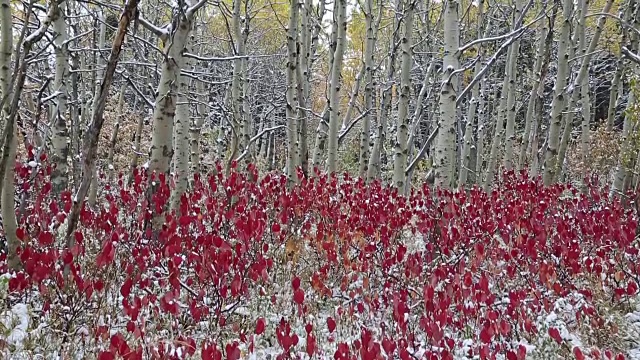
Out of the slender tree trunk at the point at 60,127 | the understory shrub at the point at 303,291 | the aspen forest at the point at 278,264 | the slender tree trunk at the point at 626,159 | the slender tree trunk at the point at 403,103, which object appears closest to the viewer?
the understory shrub at the point at 303,291

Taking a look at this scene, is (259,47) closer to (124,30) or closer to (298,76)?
(298,76)

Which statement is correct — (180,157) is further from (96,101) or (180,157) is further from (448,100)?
(448,100)

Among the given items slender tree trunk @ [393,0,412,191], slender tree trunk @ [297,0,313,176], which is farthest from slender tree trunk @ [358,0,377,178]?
slender tree trunk @ [393,0,412,191]

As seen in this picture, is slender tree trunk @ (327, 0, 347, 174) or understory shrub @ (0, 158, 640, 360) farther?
slender tree trunk @ (327, 0, 347, 174)

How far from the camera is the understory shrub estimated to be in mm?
3016

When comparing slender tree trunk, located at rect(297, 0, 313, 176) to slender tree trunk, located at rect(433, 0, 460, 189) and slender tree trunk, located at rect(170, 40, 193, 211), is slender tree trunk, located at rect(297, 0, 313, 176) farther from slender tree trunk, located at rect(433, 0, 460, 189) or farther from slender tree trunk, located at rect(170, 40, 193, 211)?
slender tree trunk, located at rect(433, 0, 460, 189)

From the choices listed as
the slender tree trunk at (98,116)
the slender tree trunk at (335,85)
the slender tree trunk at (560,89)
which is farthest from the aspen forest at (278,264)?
the slender tree trunk at (560,89)

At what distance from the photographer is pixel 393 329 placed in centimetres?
358

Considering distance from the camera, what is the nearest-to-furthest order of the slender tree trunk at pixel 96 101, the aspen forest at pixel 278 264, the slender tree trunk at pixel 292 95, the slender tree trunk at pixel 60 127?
the aspen forest at pixel 278 264, the slender tree trunk at pixel 96 101, the slender tree trunk at pixel 60 127, the slender tree trunk at pixel 292 95

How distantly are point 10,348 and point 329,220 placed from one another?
12.7 ft

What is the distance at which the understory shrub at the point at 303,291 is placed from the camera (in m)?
3.02

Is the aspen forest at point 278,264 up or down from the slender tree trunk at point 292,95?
down

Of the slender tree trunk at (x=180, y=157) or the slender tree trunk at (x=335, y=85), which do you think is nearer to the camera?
the slender tree trunk at (x=180, y=157)

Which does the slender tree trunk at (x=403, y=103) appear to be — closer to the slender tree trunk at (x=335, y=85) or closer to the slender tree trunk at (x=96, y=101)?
the slender tree trunk at (x=335, y=85)
